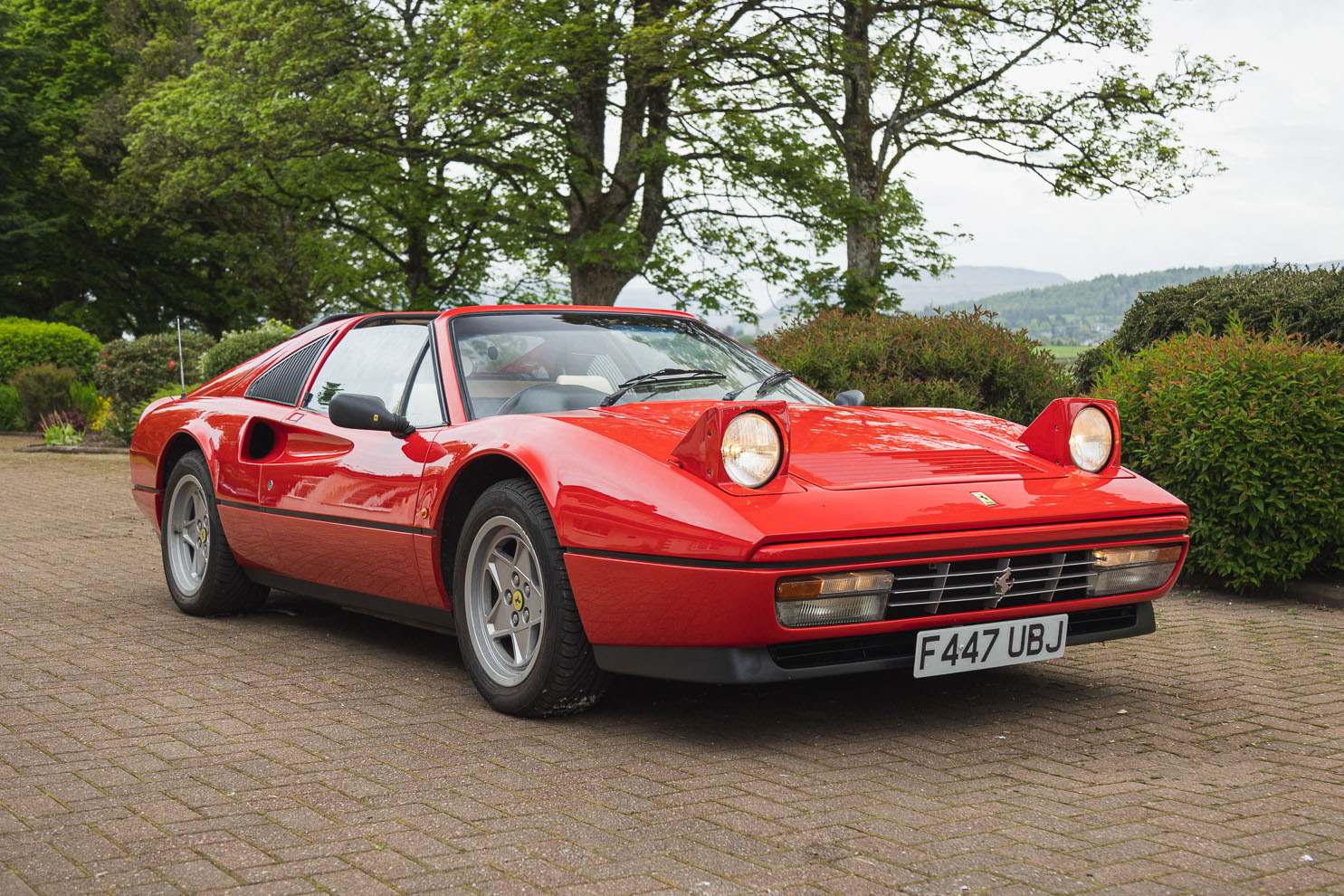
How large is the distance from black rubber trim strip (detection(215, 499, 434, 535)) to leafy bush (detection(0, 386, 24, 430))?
18.3 m

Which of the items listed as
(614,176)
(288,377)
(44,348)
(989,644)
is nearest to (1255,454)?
(989,644)

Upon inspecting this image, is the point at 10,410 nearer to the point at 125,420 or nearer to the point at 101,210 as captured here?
the point at 125,420

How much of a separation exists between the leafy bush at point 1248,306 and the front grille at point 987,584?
5.63 m

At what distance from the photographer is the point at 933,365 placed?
8.46 meters

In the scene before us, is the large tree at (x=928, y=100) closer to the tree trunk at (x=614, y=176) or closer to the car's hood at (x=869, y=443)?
→ the tree trunk at (x=614, y=176)

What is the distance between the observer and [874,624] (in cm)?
352

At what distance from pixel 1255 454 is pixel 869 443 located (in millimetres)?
3064

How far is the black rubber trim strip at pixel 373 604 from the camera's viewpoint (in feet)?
14.7

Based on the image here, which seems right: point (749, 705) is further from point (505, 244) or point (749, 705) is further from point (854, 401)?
point (505, 244)

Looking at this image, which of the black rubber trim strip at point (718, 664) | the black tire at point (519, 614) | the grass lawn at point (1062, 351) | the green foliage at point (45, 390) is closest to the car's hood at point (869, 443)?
the black tire at point (519, 614)

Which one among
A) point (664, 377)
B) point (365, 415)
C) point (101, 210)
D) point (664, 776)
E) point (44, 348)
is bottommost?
point (664, 776)

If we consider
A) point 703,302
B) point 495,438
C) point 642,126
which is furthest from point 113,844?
point 703,302

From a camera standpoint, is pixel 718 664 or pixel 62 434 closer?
pixel 718 664

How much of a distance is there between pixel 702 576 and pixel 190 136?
20483mm
